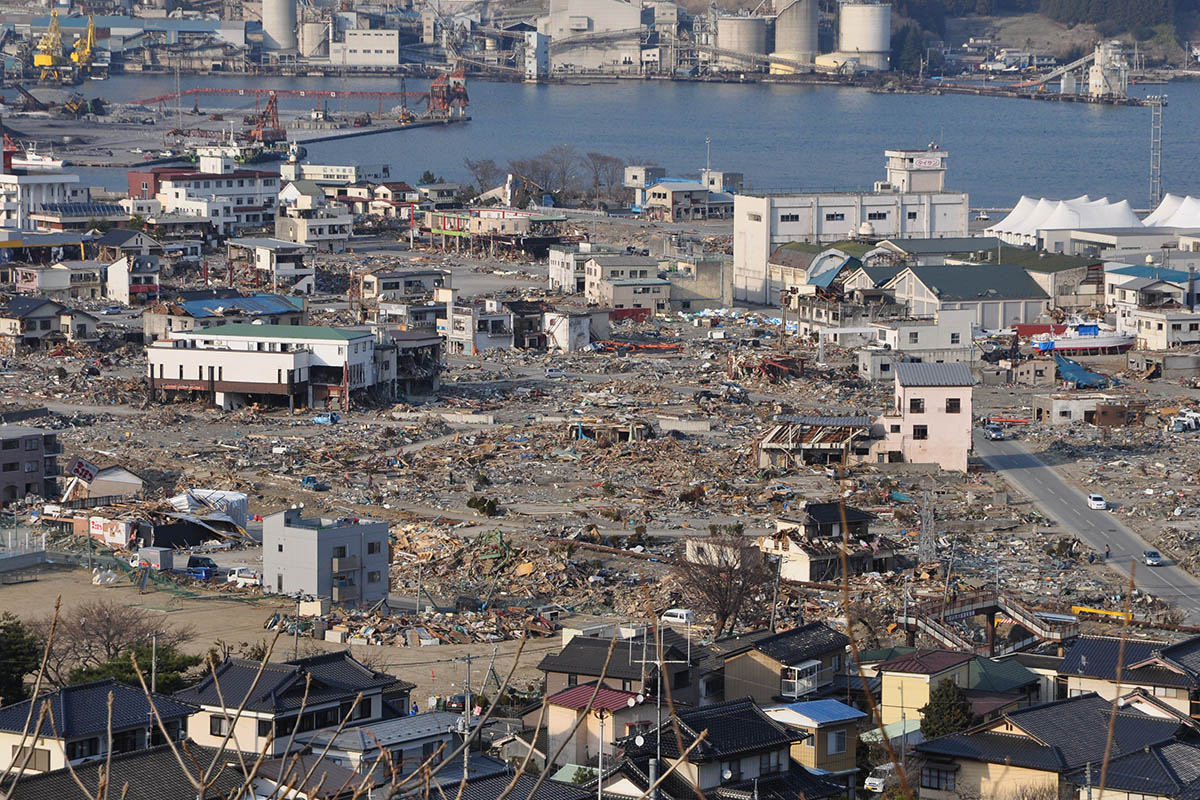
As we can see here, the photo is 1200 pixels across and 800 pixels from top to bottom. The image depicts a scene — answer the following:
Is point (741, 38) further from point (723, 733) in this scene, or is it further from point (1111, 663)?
point (723, 733)

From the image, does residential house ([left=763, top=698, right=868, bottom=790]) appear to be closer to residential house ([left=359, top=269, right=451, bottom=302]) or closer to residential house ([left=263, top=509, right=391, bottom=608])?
residential house ([left=263, top=509, right=391, bottom=608])

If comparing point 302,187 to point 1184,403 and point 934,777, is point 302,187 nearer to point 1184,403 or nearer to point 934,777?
point 1184,403

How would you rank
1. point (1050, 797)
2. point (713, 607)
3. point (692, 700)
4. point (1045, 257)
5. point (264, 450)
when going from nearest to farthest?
point (1050, 797) < point (692, 700) < point (713, 607) < point (264, 450) < point (1045, 257)

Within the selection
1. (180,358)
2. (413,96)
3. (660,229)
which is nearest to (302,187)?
(660,229)

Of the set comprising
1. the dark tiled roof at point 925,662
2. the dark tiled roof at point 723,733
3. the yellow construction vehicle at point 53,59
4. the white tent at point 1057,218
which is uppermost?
the yellow construction vehicle at point 53,59

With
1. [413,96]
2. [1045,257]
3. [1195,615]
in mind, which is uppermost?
[413,96]

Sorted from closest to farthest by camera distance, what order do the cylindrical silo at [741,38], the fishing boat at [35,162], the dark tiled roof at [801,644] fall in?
1. the dark tiled roof at [801,644]
2. the fishing boat at [35,162]
3. the cylindrical silo at [741,38]

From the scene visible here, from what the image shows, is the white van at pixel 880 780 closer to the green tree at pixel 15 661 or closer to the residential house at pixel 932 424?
the green tree at pixel 15 661

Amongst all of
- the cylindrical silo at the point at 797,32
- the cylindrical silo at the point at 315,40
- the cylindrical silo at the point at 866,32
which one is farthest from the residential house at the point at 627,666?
the cylindrical silo at the point at 315,40
